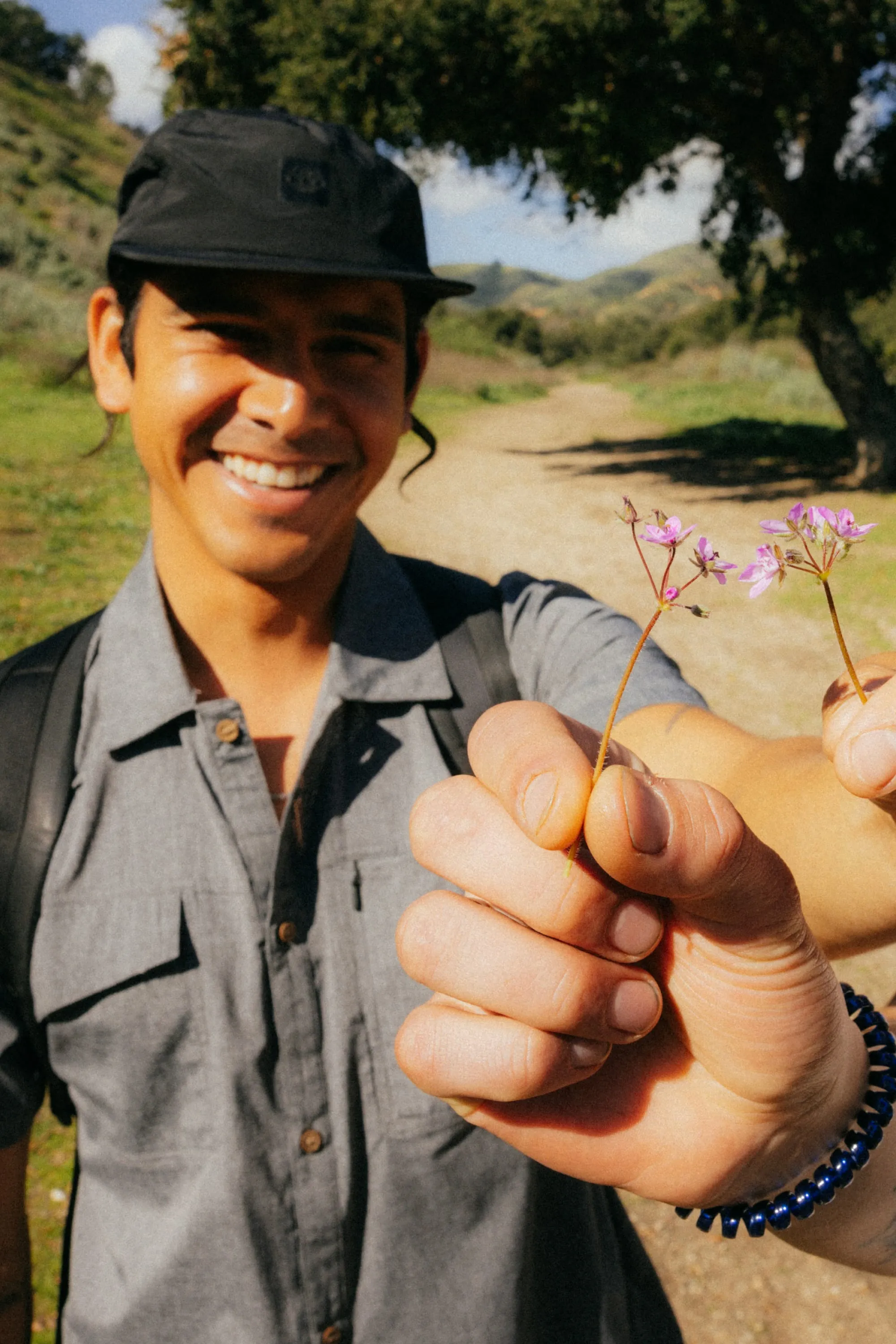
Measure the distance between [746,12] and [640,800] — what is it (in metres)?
16.7

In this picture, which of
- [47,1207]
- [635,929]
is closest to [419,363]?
[635,929]

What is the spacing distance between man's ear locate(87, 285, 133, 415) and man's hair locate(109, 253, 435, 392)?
41mm

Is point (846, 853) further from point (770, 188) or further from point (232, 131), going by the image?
point (770, 188)

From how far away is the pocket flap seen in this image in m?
1.94

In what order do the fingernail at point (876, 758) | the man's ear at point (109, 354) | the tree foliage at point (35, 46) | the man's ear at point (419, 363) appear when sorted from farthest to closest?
the tree foliage at point (35, 46) < the man's ear at point (419, 363) < the man's ear at point (109, 354) < the fingernail at point (876, 758)

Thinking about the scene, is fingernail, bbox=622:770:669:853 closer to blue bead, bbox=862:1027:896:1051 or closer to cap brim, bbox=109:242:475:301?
blue bead, bbox=862:1027:896:1051

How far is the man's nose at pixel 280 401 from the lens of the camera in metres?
2.24

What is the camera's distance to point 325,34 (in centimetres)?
1461

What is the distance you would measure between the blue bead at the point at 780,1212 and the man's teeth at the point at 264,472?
1.81m

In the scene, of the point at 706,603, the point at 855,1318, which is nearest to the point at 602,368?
the point at 706,603

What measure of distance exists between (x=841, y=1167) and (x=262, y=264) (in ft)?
6.58

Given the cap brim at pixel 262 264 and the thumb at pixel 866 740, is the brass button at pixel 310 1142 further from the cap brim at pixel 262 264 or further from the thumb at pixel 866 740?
the cap brim at pixel 262 264

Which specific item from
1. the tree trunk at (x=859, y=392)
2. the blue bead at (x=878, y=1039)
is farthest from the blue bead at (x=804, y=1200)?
the tree trunk at (x=859, y=392)

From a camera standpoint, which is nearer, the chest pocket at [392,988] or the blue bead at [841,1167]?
the blue bead at [841,1167]
